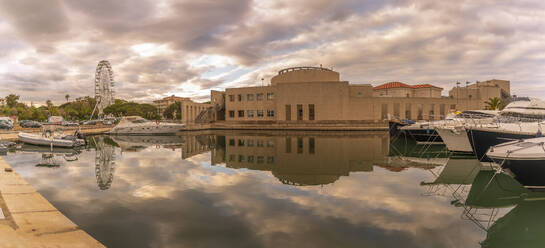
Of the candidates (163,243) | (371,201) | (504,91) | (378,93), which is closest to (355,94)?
(378,93)

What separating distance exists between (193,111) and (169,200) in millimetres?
66134

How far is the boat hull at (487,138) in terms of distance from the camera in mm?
16781

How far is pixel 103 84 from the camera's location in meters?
101

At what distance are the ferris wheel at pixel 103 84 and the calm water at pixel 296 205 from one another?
95139 mm

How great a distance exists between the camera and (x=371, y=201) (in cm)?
1025

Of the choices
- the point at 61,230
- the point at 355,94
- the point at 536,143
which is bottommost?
the point at 61,230

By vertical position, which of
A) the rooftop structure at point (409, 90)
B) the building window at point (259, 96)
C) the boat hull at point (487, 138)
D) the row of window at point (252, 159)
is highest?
the rooftop structure at point (409, 90)

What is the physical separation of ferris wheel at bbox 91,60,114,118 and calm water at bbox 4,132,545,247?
312 feet

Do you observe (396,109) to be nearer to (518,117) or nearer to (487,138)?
(518,117)

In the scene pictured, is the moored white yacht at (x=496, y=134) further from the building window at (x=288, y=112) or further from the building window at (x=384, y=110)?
the building window at (x=288, y=112)

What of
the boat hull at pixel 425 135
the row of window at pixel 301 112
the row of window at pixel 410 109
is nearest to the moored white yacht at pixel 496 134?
the boat hull at pixel 425 135

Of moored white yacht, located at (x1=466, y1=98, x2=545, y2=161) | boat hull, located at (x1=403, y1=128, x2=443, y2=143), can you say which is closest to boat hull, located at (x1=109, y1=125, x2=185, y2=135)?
boat hull, located at (x1=403, y1=128, x2=443, y2=143)

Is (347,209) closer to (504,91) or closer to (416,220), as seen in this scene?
(416,220)

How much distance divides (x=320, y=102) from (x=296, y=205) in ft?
173
